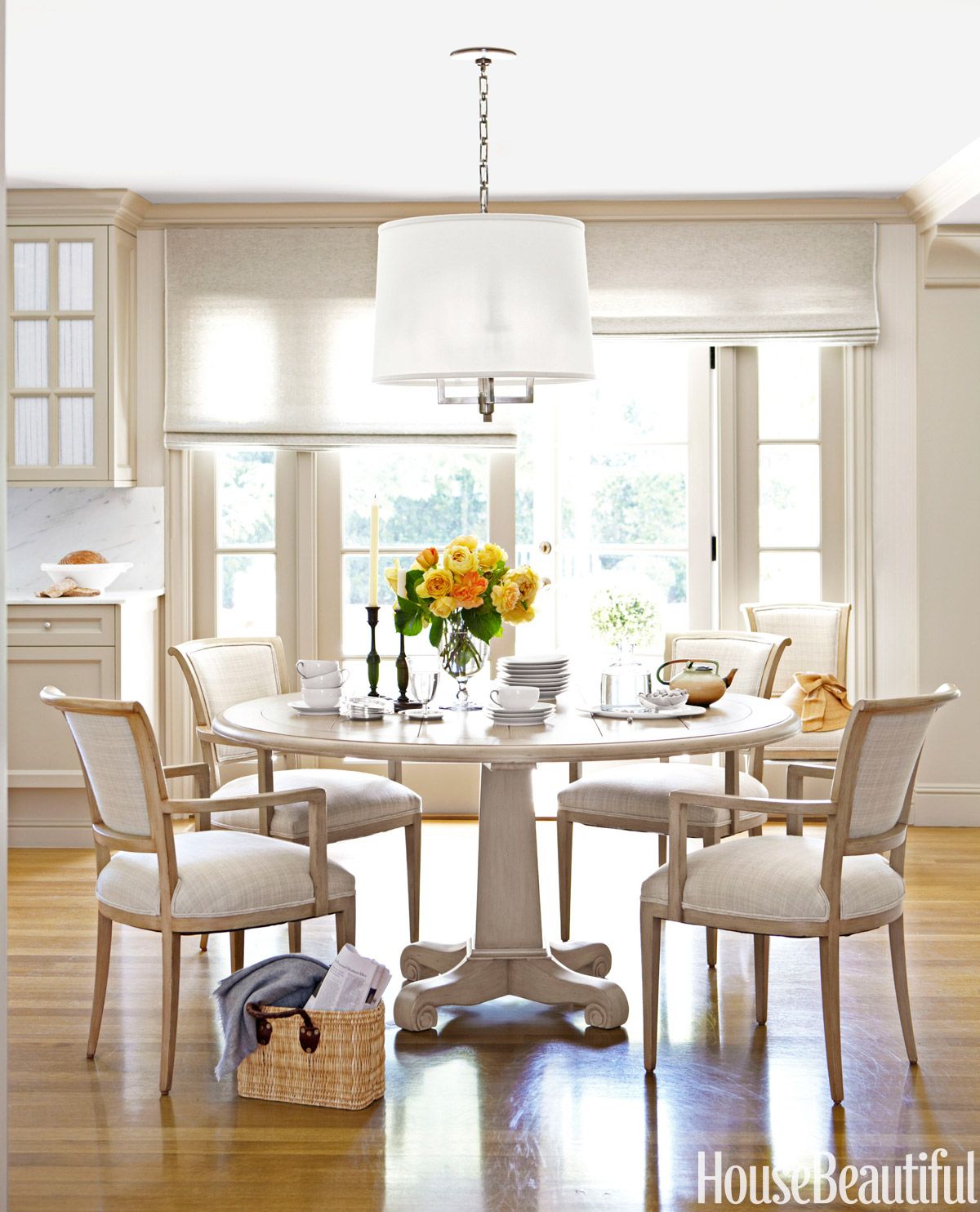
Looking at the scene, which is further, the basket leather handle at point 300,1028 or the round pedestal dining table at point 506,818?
the round pedestal dining table at point 506,818

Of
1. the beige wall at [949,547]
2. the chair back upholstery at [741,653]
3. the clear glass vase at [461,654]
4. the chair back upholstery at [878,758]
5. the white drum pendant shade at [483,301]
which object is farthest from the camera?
the beige wall at [949,547]

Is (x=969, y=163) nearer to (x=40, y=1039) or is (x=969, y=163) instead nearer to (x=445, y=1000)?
(x=445, y=1000)

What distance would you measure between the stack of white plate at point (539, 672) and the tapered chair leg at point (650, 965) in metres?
0.73

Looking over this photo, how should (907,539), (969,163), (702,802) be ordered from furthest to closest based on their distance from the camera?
(907,539) < (969,163) < (702,802)

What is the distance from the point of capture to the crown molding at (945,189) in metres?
4.64

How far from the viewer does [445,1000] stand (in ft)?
10.7

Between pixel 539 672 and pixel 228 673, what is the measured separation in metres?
1.10

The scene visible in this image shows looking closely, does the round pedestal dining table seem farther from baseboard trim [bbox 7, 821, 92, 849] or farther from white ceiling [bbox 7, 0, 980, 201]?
baseboard trim [bbox 7, 821, 92, 849]

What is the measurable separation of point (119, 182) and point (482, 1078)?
3646mm

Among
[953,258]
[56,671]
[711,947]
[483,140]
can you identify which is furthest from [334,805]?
[953,258]

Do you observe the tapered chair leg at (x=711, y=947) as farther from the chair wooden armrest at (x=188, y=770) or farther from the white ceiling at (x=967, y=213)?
the white ceiling at (x=967, y=213)

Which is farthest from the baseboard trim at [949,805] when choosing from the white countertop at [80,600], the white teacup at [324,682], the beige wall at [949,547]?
the white countertop at [80,600]

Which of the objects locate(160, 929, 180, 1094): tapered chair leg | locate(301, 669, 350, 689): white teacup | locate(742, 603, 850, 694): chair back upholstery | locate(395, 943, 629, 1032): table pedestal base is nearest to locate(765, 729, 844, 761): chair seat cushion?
locate(742, 603, 850, 694): chair back upholstery

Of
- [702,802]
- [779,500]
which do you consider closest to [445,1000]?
[702,802]
